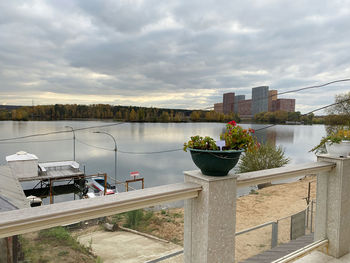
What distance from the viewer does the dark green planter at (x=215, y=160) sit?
4.08 feet

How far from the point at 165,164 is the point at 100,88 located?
17386 mm

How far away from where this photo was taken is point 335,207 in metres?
2.01

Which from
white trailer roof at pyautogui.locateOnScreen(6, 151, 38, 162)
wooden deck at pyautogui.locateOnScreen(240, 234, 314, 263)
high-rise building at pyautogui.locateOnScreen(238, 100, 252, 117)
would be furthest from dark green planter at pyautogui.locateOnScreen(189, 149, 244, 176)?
white trailer roof at pyautogui.locateOnScreen(6, 151, 38, 162)

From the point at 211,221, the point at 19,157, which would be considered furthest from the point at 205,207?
the point at 19,157

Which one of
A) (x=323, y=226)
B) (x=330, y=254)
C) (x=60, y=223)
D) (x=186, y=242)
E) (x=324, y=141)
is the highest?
(x=324, y=141)

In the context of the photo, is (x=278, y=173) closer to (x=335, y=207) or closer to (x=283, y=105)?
(x=335, y=207)

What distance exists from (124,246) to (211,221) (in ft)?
1.61

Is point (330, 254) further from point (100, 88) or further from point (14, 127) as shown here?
point (14, 127)

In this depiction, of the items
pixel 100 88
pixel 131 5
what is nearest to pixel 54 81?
pixel 100 88

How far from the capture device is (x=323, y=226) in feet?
6.89

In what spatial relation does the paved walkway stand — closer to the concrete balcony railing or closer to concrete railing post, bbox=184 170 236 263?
the concrete balcony railing

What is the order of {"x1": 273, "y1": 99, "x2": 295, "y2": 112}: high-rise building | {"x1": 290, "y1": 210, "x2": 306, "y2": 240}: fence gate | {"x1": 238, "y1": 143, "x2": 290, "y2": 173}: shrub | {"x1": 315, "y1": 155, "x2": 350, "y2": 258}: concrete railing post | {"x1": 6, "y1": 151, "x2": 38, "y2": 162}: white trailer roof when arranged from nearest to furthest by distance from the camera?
{"x1": 315, "y1": 155, "x2": 350, "y2": 258}: concrete railing post, {"x1": 290, "y1": 210, "x2": 306, "y2": 240}: fence gate, {"x1": 273, "y1": 99, "x2": 295, "y2": 112}: high-rise building, {"x1": 238, "y1": 143, "x2": 290, "y2": 173}: shrub, {"x1": 6, "y1": 151, "x2": 38, "y2": 162}: white trailer roof

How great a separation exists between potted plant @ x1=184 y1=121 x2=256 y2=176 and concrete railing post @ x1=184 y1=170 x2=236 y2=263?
0.06 m

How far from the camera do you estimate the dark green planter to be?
48.9 inches
